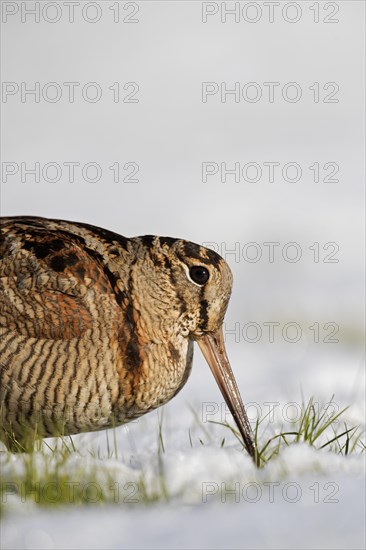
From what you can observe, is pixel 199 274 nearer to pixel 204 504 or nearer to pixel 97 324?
pixel 97 324

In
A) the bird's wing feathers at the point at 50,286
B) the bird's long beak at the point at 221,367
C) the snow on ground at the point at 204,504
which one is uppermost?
the bird's wing feathers at the point at 50,286

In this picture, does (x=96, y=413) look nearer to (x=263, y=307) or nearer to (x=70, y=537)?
(x=70, y=537)

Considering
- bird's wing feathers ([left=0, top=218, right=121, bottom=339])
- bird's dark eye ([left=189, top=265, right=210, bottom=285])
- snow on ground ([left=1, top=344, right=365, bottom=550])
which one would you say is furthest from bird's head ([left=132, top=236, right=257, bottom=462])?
snow on ground ([left=1, top=344, right=365, bottom=550])

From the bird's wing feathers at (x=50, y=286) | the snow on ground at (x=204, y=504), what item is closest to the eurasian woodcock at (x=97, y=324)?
the bird's wing feathers at (x=50, y=286)

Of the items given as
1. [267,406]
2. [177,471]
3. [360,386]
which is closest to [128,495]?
[177,471]

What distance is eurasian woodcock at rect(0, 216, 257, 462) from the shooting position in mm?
6008

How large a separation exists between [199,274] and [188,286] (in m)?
0.11

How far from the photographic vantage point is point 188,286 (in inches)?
256

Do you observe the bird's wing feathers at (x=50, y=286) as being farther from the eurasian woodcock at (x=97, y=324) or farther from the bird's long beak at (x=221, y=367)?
the bird's long beak at (x=221, y=367)

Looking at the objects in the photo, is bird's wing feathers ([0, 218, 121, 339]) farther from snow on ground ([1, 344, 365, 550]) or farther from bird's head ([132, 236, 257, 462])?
snow on ground ([1, 344, 365, 550])

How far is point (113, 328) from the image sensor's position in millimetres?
6234

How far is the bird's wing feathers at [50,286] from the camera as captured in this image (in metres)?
6.04

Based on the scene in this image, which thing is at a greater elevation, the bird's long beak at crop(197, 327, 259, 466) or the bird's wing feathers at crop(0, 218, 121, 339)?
the bird's wing feathers at crop(0, 218, 121, 339)

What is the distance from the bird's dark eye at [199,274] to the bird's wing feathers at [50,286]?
479 mm
